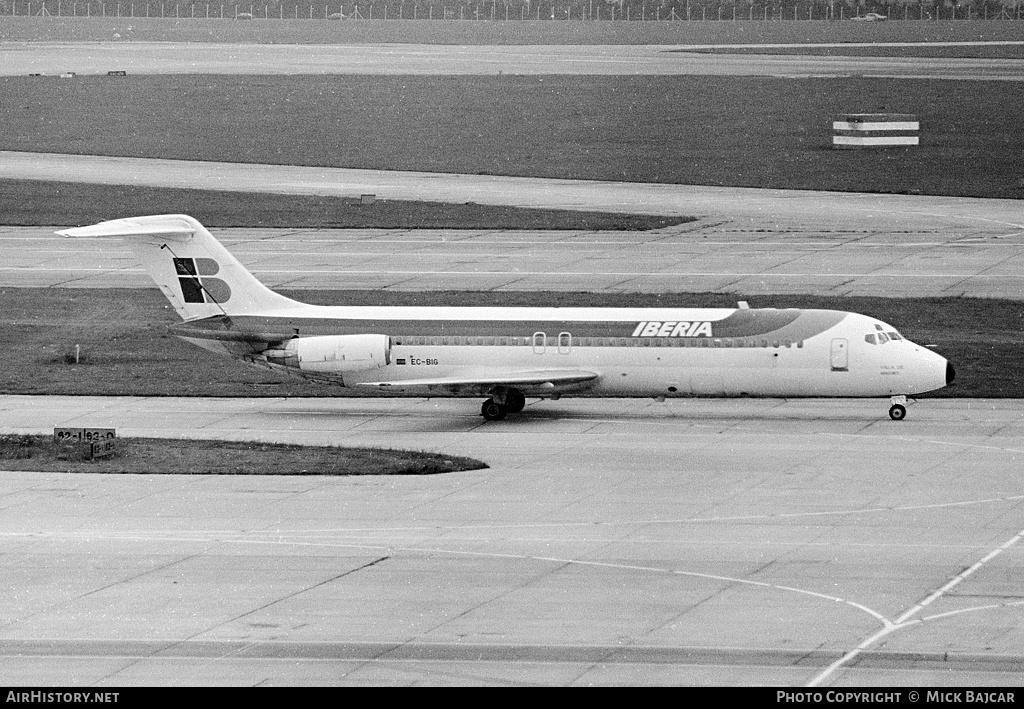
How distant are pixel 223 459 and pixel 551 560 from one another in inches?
492

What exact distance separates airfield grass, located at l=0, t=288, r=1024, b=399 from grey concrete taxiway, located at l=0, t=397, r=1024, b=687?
4941 mm

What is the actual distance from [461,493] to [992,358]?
23.9 meters

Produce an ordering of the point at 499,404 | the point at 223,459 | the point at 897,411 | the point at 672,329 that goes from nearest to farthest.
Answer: the point at 223,459, the point at 897,411, the point at 672,329, the point at 499,404

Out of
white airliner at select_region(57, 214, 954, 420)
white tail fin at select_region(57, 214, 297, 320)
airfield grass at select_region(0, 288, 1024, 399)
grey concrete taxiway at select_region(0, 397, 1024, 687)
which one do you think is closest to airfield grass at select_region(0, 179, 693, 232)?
airfield grass at select_region(0, 288, 1024, 399)

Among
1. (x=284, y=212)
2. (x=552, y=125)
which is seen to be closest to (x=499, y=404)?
(x=284, y=212)

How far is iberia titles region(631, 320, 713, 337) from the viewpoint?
47469mm

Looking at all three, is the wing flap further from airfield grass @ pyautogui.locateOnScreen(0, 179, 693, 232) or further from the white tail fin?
airfield grass @ pyautogui.locateOnScreen(0, 179, 693, 232)

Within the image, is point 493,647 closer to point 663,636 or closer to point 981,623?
point 663,636

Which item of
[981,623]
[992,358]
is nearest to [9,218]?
[992,358]

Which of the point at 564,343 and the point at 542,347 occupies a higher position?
the point at 564,343

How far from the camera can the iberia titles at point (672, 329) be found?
156 feet

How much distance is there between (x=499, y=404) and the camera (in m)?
48.0

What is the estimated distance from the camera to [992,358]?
5494cm

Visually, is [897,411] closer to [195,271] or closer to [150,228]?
[195,271]
